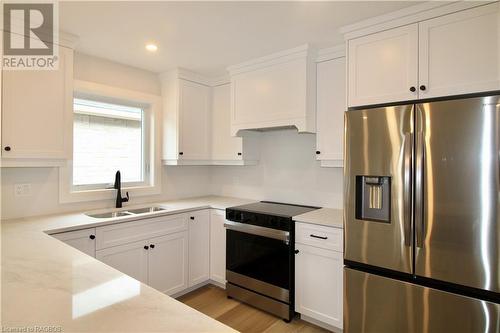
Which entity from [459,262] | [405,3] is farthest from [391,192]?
[405,3]

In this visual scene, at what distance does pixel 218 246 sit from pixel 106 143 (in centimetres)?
159

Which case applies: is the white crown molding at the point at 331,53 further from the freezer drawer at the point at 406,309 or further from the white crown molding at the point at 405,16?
the freezer drawer at the point at 406,309

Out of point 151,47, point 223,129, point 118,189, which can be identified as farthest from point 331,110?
point 118,189

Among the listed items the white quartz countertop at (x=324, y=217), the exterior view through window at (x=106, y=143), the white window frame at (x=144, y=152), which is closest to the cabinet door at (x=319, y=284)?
the white quartz countertop at (x=324, y=217)

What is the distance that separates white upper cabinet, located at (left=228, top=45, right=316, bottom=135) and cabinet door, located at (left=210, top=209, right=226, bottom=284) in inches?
37.1

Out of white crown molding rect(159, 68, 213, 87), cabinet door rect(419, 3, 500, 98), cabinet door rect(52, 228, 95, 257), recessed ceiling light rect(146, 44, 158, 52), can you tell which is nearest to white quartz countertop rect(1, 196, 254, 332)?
cabinet door rect(52, 228, 95, 257)

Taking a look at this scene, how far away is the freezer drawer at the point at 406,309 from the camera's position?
1.56 m

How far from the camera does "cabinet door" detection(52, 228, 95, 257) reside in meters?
2.06

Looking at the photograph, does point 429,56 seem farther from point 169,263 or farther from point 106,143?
point 106,143

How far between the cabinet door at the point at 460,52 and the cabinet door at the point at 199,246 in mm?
2255

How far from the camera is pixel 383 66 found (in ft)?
6.74

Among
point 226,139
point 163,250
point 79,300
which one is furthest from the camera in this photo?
point 226,139

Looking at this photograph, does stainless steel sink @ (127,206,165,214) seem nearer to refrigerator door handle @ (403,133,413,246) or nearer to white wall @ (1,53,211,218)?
white wall @ (1,53,211,218)

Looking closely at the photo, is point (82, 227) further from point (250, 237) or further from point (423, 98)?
point (423, 98)
